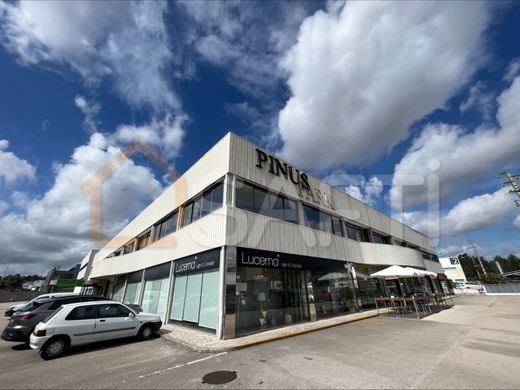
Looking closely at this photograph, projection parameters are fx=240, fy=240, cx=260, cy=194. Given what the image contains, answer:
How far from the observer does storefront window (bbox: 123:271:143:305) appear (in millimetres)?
18548

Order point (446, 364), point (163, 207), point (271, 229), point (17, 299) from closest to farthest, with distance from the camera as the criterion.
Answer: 1. point (446, 364)
2. point (271, 229)
3. point (163, 207)
4. point (17, 299)

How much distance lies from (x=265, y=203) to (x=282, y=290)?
4431 mm

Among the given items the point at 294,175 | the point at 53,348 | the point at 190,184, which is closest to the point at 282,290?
the point at 294,175

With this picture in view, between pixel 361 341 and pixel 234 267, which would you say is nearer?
pixel 361 341

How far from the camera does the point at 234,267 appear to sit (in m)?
9.91

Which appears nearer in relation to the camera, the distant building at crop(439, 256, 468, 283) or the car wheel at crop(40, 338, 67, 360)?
the car wheel at crop(40, 338, 67, 360)

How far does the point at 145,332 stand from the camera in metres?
9.63

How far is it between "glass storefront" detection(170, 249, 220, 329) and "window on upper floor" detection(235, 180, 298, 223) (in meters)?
2.77

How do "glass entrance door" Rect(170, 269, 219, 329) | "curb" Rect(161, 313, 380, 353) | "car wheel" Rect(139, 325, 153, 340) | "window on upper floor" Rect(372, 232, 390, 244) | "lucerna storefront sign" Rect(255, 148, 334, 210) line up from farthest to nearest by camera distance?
"window on upper floor" Rect(372, 232, 390, 244) < "lucerna storefront sign" Rect(255, 148, 334, 210) < "glass entrance door" Rect(170, 269, 219, 329) < "car wheel" Rect(139, 325, 153, 340) < "curb" Rect(161, 313, 380, 353)

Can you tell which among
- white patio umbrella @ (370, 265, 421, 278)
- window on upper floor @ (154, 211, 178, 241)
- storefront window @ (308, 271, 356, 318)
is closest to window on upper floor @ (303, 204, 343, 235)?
storefront window @ (308, 271, 356, 318)

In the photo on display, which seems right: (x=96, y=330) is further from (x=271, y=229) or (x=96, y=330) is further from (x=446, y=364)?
(x=446, y=364)

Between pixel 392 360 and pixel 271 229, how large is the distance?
708 cm

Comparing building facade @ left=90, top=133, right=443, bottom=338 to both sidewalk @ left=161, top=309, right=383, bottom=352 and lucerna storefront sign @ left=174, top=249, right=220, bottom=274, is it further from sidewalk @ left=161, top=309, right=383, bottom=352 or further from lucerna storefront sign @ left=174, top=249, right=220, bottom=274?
sidewalk @ left=161, top=309, right=383, bottom=352

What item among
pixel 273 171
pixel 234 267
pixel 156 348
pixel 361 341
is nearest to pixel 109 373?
pixel 156 348
